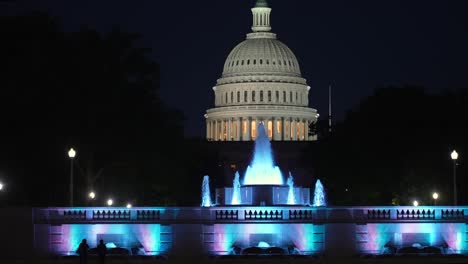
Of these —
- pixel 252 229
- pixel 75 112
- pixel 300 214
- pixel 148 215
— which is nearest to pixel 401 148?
pixel 75 112

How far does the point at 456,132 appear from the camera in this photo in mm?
115000

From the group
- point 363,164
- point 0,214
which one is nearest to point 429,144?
point 363,164

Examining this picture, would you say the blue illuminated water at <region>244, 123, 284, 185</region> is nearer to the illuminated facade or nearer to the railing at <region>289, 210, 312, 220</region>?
the railing at <region>289, 210, 312, 220</region>

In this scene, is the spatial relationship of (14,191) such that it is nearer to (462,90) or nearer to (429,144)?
(429,144)

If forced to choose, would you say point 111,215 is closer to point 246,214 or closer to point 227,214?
point 227,214

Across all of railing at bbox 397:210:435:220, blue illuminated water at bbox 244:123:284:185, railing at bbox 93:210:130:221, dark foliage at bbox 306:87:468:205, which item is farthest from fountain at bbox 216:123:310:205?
dark foliage at bbox 306:87:468:205

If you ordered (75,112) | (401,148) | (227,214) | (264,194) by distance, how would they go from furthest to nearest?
(401,148) < (75,112) < (264,194) < (227,214)

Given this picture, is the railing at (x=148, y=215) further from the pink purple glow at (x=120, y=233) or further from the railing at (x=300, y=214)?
the railing at (x=300, y=214)

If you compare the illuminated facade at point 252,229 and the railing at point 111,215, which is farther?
the railing at point 111,215

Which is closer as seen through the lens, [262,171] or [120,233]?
[120,233]

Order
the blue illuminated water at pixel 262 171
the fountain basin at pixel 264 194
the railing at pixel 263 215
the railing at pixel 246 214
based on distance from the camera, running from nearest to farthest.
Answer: the railing at pixel 246 214 → the railing at pixel 263 215 → the fountain basin at pixel 264 194 → the blue illuminated water at pixel 262 171

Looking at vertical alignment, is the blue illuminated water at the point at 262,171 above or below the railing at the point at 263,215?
above

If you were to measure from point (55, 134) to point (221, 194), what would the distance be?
481 inches

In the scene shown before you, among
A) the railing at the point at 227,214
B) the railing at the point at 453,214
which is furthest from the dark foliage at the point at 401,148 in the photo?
the railing at the point at 227,214
